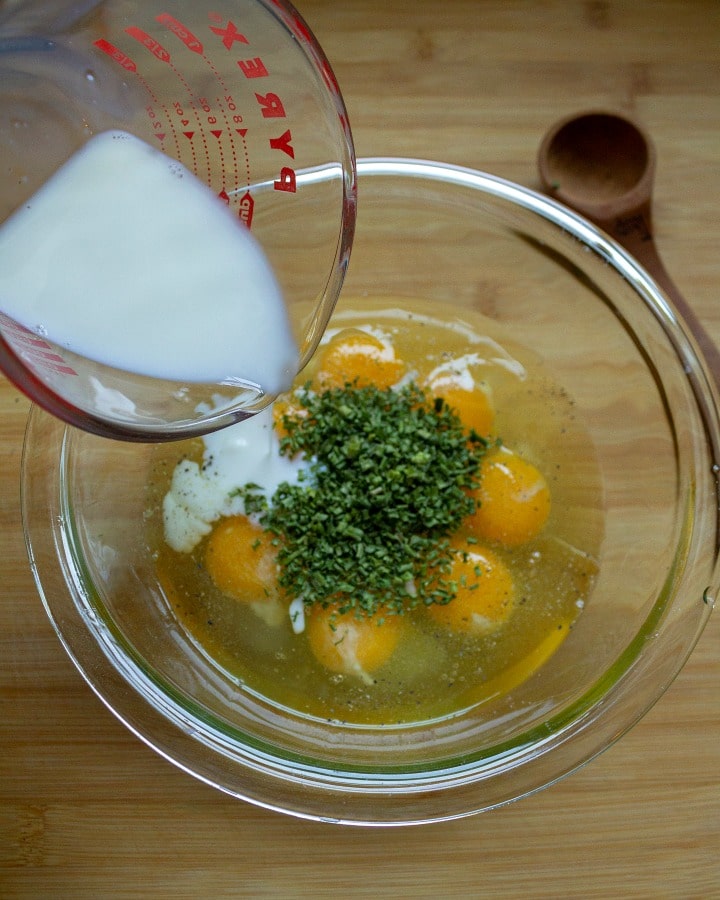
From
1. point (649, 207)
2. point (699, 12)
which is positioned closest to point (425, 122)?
point (649, 207)

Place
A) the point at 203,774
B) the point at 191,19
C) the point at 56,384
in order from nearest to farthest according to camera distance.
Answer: the point at 56,384, the point at 191,19, the point at 203,774

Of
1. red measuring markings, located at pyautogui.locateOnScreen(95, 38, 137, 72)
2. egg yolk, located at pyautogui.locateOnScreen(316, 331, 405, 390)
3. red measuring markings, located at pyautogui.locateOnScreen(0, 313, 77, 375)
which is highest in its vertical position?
red measuring markings, located at pyautogui.locateOnScreen(95, 38, 137, 72)

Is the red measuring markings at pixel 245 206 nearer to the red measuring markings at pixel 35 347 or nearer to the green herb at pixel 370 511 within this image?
the red measuring markings at pixel 35 347

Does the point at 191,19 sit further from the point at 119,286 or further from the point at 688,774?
the point at 688,774

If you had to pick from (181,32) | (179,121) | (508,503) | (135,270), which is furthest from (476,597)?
(181,32)

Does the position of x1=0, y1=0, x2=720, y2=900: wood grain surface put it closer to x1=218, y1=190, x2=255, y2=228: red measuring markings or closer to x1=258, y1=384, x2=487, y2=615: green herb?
x1=258, y1=384, x2=487, y2=615: green herb

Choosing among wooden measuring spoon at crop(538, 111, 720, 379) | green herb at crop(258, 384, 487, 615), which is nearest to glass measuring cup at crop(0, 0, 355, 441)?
green herb at crop(258, 384, 487, 615)
